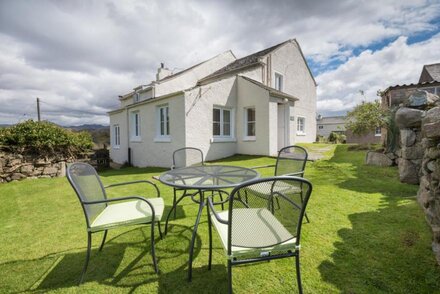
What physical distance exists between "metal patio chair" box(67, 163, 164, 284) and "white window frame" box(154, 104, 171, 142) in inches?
327

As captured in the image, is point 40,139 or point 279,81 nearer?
point 40,139

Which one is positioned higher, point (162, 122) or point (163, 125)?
point (162, 122)

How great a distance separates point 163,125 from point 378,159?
10.6 meters

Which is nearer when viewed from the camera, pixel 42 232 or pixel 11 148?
pixel 42 232

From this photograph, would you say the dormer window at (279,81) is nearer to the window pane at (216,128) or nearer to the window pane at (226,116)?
the window pane at (226,116)

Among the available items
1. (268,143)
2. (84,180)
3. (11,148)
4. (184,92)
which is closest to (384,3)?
(268,143)

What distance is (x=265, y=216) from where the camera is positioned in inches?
85.6

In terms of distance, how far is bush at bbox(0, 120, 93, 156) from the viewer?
8.66 meters

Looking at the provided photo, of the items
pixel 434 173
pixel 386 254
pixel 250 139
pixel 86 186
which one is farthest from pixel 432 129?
pixel 250 139

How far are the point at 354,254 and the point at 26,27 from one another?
12.0 meters

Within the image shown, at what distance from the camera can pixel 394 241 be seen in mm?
2762

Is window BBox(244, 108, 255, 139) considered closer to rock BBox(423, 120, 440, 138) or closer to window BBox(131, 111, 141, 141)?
window BBox(131, 111, 141, 141)

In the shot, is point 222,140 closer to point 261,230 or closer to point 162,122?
point 162,122

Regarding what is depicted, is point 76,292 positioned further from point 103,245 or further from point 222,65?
point 222,65
